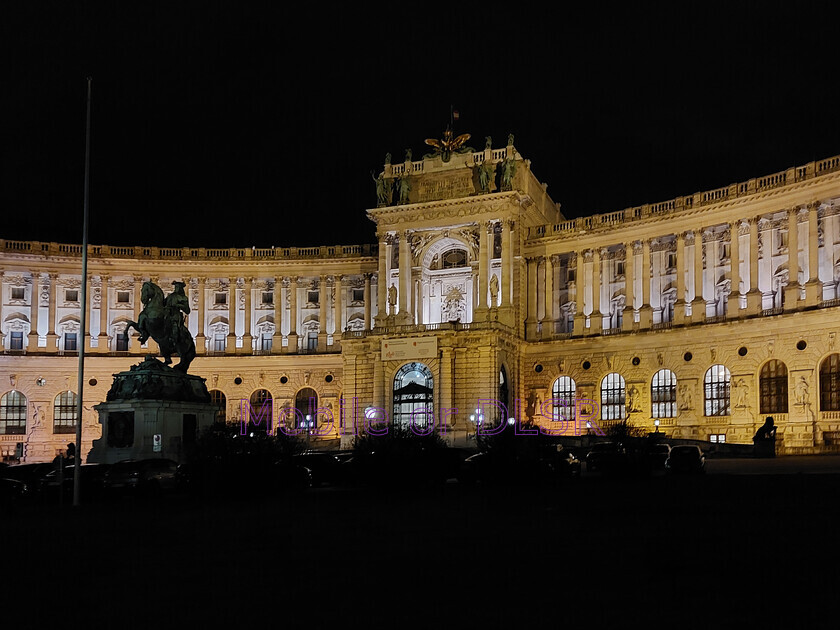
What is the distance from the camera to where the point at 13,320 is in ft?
290

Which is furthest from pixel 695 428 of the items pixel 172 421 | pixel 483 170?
pixel 172 421

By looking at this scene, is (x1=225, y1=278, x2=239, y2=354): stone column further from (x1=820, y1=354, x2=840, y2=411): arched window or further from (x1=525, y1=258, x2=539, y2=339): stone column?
(x1=820, y1=354, x2=840, y2=411): arched window

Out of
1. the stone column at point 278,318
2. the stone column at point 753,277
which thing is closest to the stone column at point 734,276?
the stone column at point 753,277

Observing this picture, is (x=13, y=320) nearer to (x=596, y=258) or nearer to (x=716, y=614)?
(x=596, y=258)

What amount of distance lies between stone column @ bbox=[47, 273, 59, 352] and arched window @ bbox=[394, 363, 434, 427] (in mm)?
32711

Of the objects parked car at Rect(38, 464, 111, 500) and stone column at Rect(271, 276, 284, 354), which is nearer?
parked car at Rect(38, 464, 111, 500)

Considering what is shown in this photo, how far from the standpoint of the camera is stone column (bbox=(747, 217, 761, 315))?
69.6 metres

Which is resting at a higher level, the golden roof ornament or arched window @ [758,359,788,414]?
the golden roof ornament

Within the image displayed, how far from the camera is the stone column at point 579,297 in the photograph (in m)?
79.6

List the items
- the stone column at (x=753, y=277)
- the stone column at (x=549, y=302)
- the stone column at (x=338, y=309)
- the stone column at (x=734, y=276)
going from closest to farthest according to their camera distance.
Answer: the stone column at (x=753, y=277), the stone column at (x=734, y=276), the stone column at (x=549, y=302), the stone column at (x=338, y=309)

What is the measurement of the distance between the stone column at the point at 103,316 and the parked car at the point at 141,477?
2244 inches

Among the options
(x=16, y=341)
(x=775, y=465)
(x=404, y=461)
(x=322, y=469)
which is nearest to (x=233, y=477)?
(x=404, y=461)

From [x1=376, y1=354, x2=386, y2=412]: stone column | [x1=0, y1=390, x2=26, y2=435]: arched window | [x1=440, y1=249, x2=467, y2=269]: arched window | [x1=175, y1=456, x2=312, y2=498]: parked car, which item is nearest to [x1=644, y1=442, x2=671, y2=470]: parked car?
[x1=175, y1=456, x2=312, y2=498]: parked car

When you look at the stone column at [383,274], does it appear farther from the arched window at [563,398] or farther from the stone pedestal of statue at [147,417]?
the stone pedestal of statue at [147,417]
